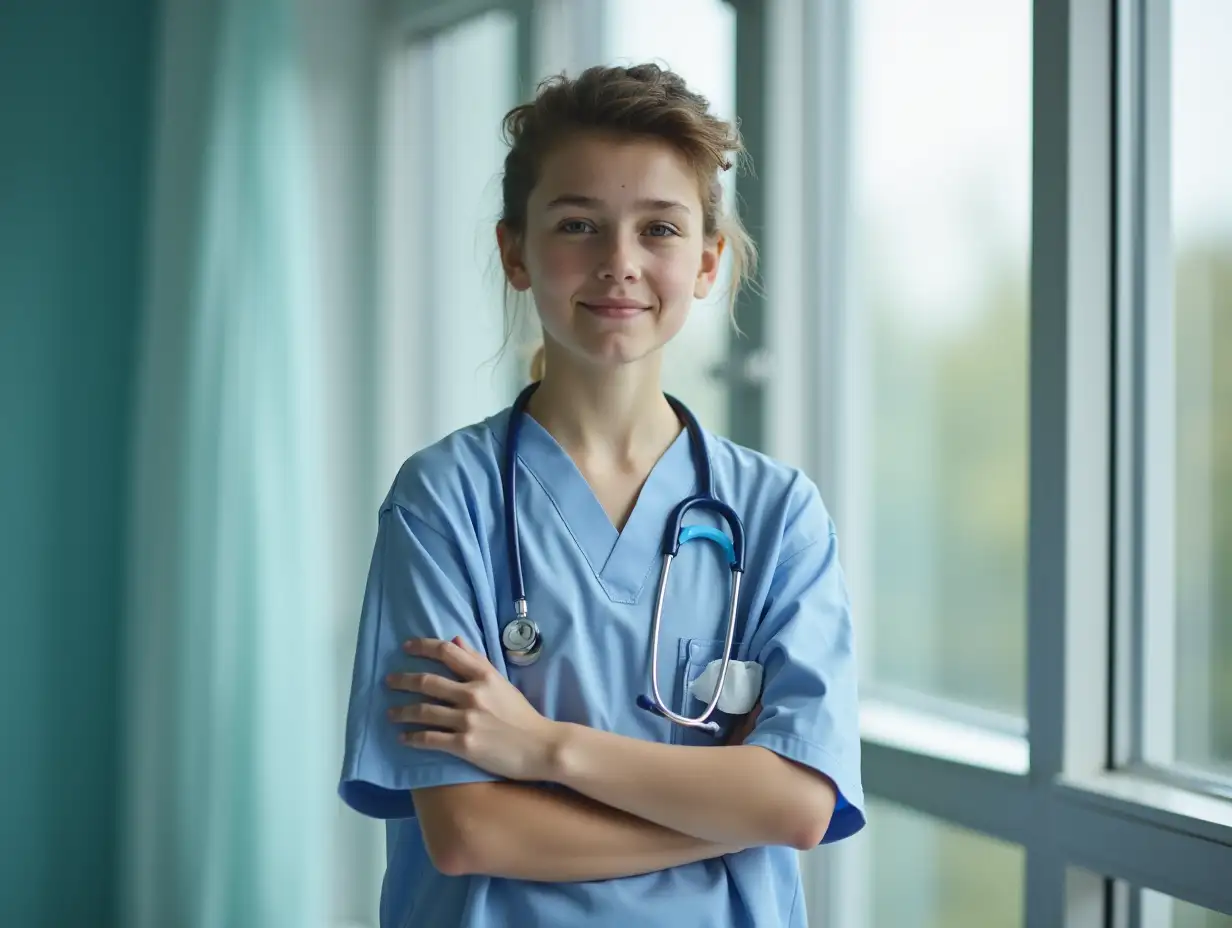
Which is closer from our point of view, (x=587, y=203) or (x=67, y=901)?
(x=587, y=203)

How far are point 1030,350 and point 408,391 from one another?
166 centimetres

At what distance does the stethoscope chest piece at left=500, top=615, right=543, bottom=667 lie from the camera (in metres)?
1.08

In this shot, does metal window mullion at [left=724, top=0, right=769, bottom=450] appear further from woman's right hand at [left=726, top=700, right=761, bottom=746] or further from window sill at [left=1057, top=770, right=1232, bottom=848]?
woman's right hand at [left=726, top=700, right=761, bottom=746]

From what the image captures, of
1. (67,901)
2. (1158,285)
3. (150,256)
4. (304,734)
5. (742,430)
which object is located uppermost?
(150,256)

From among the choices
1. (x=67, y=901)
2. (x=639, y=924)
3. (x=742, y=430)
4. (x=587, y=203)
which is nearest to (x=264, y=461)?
(x=742, y=430)

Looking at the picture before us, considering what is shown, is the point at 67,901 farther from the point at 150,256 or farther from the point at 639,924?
the point at 639,924

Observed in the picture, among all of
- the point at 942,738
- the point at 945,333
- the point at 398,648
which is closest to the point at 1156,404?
the point at 945,333

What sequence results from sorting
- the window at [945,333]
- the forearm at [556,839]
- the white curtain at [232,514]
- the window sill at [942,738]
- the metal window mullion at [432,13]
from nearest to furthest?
the forearm at [556,839], the window sill at [942,738], the window at [945,333], the white curtain at [232,514], the metal window mullion at [432,13]

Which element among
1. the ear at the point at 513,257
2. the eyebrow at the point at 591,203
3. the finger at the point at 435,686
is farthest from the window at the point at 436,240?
the finger at the point at 435,686

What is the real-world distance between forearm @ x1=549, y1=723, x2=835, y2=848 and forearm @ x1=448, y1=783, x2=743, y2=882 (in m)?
0.02

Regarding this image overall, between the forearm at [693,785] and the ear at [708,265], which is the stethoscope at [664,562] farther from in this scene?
the ear at [708,265]

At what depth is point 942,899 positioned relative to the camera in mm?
1885

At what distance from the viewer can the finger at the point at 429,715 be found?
1010mm

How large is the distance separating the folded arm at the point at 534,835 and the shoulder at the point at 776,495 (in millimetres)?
315
